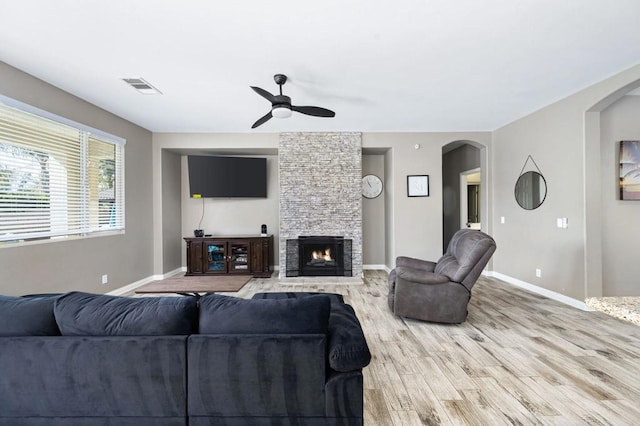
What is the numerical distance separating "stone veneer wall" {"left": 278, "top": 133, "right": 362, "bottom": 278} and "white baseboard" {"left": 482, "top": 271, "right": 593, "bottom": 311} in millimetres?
2590

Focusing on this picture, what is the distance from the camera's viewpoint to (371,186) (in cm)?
598

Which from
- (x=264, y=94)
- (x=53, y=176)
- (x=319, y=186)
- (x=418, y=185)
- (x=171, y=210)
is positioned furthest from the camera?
(x=171, y=210)

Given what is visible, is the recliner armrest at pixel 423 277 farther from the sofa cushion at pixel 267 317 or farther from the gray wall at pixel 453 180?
the gray wall at pixel 453 180

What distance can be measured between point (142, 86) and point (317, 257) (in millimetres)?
3594

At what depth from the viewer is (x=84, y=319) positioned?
1.41 metres

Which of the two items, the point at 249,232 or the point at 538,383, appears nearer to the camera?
the point at 538,383

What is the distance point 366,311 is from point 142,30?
358 cm

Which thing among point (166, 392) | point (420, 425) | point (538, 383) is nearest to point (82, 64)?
point (166, 392)

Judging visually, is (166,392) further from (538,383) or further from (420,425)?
(538,383)

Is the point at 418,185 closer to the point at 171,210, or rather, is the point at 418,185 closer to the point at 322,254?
the point at 322,254

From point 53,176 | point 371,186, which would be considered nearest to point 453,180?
point 371,186

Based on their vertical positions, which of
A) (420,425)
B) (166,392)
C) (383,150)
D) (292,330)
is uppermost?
(383,150)

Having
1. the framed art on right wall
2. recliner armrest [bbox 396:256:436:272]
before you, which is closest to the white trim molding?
recliner armrest [bbox 396:256:436:272]

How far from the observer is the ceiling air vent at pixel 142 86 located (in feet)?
10.5
